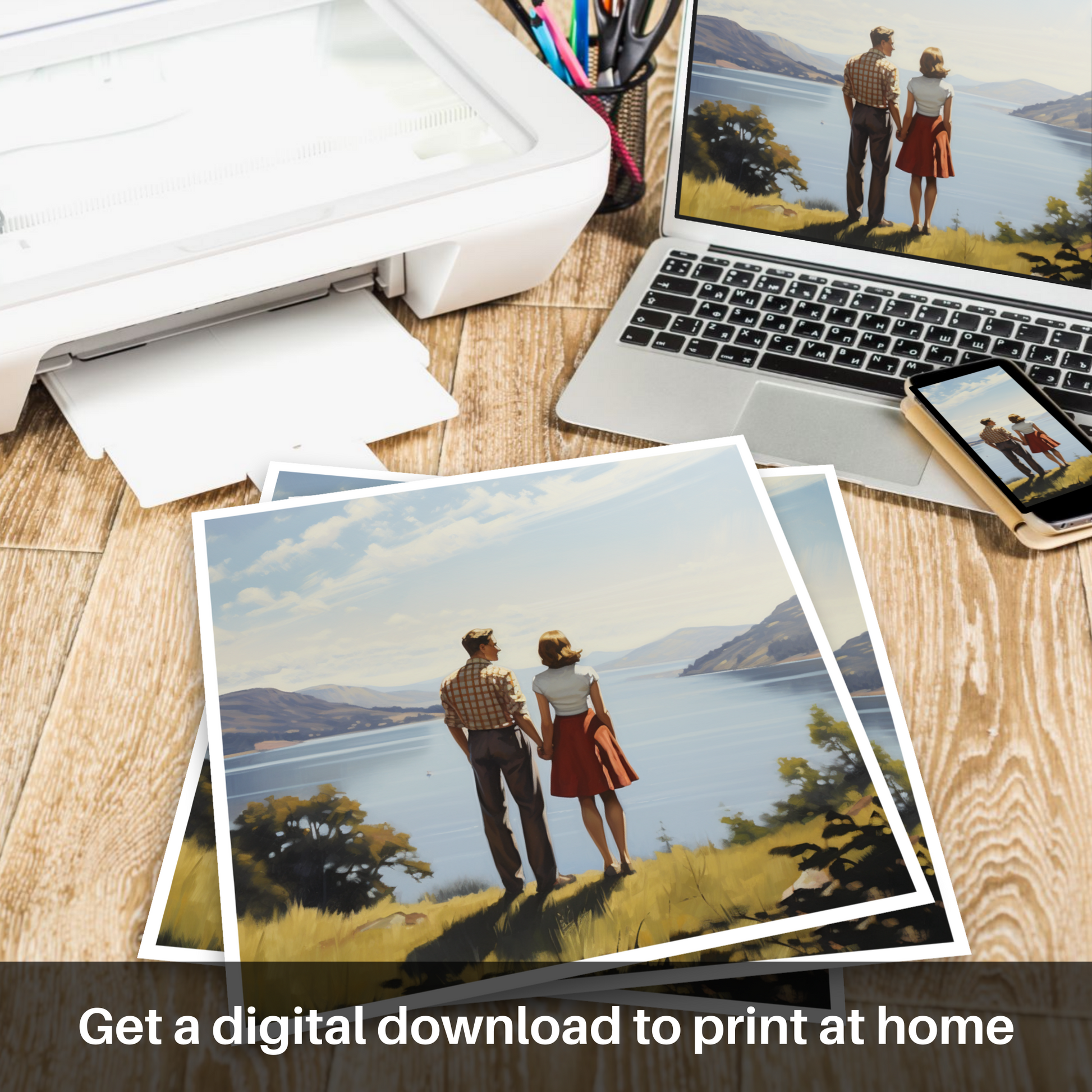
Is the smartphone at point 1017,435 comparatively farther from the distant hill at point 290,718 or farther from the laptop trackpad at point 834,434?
the distant hill at point 290,718

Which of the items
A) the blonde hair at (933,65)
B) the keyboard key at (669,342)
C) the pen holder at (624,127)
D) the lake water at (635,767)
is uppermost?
the blonde hair at (933,65)

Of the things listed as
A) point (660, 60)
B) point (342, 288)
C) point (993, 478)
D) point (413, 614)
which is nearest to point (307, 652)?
point (413, 614)

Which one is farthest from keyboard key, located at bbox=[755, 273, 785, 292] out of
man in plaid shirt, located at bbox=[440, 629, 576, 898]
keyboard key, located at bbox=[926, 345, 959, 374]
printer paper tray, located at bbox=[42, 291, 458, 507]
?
man in plaid shirt, located at bbox=[440, 629, 576, 898]

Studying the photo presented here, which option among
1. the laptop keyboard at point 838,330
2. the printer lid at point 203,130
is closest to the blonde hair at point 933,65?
the laptop keyboard at point 838,330

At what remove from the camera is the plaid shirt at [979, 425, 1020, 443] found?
0.57 m

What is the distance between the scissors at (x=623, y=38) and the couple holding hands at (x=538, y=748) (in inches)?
18.0

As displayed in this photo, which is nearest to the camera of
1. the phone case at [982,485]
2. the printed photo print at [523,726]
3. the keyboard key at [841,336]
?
the printed photo print at [523,726]

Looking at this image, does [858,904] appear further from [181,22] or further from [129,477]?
[181,22]

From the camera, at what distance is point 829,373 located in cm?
63

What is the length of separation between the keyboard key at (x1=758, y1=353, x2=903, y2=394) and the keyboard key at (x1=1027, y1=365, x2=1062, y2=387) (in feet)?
0.26

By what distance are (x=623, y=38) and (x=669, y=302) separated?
0.68 ft

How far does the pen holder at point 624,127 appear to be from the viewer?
73 centimetres

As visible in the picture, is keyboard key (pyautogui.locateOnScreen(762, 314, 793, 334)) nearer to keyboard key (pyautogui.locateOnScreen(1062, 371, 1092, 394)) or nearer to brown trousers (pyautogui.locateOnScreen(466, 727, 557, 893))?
keyboard key (pyautogui.locateOnScreen(1062, 371, 1092, 394))

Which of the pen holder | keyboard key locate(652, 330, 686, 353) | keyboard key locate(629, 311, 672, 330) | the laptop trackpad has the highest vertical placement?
the pen holder
